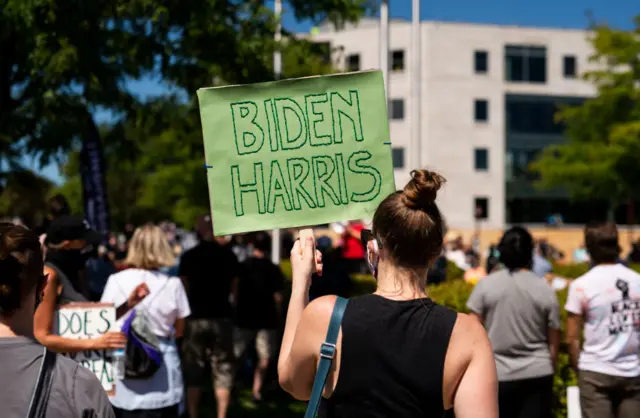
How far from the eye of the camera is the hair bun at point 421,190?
105 inches

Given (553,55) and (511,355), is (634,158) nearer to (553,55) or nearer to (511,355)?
(553,55)

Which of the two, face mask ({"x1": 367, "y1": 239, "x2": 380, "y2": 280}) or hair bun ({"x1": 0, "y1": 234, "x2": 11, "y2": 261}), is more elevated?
hair bun ({"x1": 0, "y1": 234, "x2": 11, "y2": 261})

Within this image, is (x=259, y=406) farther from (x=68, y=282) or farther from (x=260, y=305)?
(x=68, y=282)

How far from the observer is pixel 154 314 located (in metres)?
5.52

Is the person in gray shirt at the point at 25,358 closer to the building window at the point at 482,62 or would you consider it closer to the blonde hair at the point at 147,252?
the blonde hair at the point at 147,252

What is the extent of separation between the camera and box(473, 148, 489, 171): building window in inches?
2126

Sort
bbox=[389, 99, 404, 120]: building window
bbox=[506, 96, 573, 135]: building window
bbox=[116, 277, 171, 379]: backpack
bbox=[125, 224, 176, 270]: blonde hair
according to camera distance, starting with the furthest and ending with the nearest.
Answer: bbox=[506, 96, 573, 135]: building window, bbox=[389, 99, 404, 120]: building window, bbox=[125, 224, 176, 270]: blonde hair, bbox=[116, 277, 171, 379]: backpack

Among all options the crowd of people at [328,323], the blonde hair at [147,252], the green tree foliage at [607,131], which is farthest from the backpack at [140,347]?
the green tree foliage at [607,131]

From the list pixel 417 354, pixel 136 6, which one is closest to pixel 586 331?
pixel 417 354

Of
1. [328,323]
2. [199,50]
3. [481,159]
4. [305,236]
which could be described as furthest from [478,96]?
[328,323]

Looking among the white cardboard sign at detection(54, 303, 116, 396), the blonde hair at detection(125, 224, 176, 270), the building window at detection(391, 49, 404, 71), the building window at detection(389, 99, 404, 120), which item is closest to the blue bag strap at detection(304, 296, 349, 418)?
the white cardboard sign at detection(54, 303, 116, 396)

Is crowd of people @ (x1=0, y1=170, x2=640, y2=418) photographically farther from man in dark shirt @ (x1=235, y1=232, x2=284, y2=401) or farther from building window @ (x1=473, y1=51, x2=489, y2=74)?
building window @ (x1=473, y1=51, x2=489, y2=74)

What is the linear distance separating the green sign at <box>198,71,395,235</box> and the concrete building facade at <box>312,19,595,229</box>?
48.9m

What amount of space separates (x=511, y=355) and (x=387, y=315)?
3.07 m
